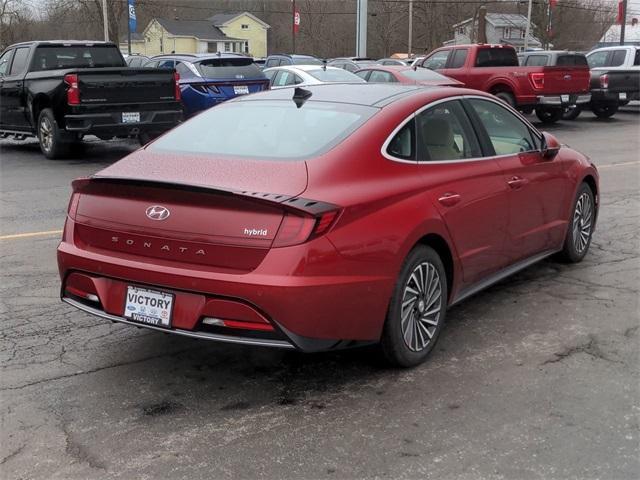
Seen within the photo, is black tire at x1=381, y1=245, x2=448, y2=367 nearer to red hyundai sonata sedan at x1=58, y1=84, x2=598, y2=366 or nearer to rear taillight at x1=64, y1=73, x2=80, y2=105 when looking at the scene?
red hyundai sonata sedan at x1=58, y1=84, x2=598, y2=366

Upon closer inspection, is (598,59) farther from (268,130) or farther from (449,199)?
(268,130)

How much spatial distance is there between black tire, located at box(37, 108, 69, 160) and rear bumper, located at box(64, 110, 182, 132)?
18.0 inches

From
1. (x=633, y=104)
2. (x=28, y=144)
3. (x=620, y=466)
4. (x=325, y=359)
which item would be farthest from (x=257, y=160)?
(x=633, y=104)

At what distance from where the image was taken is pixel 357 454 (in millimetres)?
3256

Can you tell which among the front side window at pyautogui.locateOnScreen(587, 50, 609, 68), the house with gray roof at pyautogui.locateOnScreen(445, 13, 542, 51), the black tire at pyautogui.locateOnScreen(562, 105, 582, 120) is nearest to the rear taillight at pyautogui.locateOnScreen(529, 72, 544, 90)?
the black tire at pyautogui.locateOnScreen(562, 105, 582, 120)

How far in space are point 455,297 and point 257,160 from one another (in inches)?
60.7

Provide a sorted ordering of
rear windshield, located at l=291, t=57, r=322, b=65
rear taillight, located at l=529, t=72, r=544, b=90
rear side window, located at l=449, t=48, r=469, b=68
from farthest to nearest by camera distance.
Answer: rear windshield, located at l=291, t=57, r=322, b=65, rear side window, located at l=449, t=48, r=469, b=68, rear taillight, located at l=529, t=72, r=544, b=90

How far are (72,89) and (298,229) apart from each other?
9270 millimetres

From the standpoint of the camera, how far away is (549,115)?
826 inches

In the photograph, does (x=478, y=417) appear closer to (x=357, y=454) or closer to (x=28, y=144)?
(x=357, y=454)

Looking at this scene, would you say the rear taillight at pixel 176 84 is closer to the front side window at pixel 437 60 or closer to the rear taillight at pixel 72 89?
the rear taillight at pixel 72 89

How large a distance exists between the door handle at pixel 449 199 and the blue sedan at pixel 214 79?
10378 mm

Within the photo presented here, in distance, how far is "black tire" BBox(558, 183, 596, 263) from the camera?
6102mm

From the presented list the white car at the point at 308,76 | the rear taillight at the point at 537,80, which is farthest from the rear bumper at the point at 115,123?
the rear taillight at the point at 537,80
